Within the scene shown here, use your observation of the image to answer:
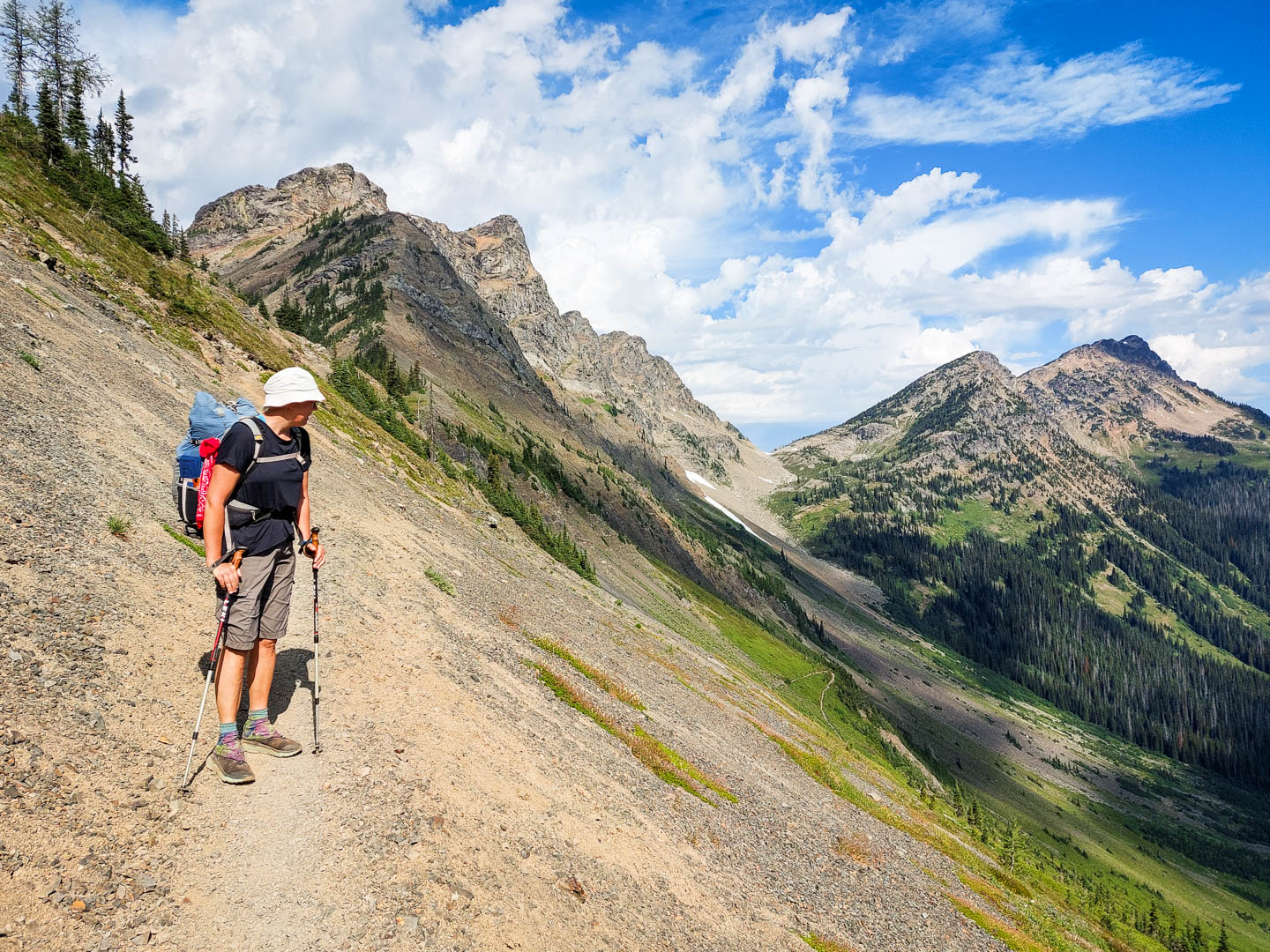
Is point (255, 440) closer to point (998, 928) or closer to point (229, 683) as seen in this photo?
point (229, 683)

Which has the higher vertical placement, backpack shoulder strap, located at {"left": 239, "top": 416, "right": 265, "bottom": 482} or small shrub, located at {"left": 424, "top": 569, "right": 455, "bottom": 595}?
backpack shoulder strap, located at {"left": 239, "top": 416, "right": 265, "bottom": 482}

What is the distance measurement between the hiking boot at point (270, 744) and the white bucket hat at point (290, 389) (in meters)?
4.78

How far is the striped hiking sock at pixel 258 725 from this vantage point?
351 inches

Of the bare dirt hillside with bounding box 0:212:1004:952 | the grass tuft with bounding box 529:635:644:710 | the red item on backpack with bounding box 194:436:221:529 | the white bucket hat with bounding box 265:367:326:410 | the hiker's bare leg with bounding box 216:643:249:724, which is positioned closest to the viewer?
the bare dirt hillside with bounding box 0:212:1004:952

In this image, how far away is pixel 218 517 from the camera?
8.15 meters

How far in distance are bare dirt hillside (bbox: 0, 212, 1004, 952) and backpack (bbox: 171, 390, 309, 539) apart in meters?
2.65

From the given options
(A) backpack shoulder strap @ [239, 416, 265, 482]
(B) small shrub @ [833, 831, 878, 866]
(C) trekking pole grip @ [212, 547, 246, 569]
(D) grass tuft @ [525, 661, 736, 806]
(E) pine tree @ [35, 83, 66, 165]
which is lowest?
(B) small shrub @ [833, 831, 878, 866]

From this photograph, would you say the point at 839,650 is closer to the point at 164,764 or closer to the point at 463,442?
the point at 463,442

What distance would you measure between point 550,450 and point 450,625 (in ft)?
360

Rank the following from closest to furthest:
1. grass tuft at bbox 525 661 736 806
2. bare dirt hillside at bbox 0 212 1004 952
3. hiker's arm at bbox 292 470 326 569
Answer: bare dirt hillside at bbox 0 212 1004 952
hiker's arm at bbox 292 470 326 569
grass tuft at bbox 525 661 736 806

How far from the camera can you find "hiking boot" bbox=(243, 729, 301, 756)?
29.5ft

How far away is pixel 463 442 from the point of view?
8594cm

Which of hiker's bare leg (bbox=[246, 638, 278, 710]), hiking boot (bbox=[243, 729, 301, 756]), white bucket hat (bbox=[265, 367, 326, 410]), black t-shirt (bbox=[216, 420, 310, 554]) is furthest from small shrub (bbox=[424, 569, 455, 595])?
white bucket hat (bbox=[265, 367, 326, 410])

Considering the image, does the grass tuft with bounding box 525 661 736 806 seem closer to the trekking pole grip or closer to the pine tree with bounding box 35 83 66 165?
the trekking pole grip
